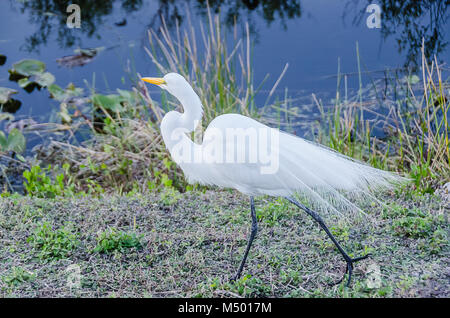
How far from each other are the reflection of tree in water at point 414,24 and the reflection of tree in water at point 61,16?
3.28 metres

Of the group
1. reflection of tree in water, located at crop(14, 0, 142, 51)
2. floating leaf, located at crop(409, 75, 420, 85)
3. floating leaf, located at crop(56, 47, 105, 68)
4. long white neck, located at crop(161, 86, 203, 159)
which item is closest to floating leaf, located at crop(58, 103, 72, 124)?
floating leaf, located at crop(56, 47, 105, 68)

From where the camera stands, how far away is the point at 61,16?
690 centimetres

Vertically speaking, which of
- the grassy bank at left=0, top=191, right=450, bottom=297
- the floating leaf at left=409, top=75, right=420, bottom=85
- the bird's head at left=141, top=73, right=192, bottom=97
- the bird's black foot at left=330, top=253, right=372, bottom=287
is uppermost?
the bird's head at left=141, top=73, right=192, bottom=97

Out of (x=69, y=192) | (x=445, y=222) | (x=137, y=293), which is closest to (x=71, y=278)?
(x=137, y=293)

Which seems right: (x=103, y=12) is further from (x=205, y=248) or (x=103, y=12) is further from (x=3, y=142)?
(x=205, y=248)

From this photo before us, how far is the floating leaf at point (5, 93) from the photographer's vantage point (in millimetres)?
5554

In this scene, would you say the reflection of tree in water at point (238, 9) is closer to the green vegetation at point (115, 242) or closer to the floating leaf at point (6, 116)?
the floating leaf at point (6, 116)

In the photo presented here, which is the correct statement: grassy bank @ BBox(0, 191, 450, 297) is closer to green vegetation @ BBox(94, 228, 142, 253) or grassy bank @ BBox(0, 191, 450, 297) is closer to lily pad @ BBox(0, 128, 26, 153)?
green vegetation @ BBox(94, 228, 142, 253)

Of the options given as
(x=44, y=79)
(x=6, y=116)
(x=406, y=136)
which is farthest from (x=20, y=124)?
(x=406, y=136)

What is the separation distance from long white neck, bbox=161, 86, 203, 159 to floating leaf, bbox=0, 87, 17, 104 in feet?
11.7

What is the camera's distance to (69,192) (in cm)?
388

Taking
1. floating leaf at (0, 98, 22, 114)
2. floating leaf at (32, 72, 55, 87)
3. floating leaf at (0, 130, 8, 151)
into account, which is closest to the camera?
floating leaf at (0, 130, 8, 151)

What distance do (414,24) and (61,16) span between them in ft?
14.7

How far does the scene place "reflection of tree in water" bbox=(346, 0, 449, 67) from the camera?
5.69m
